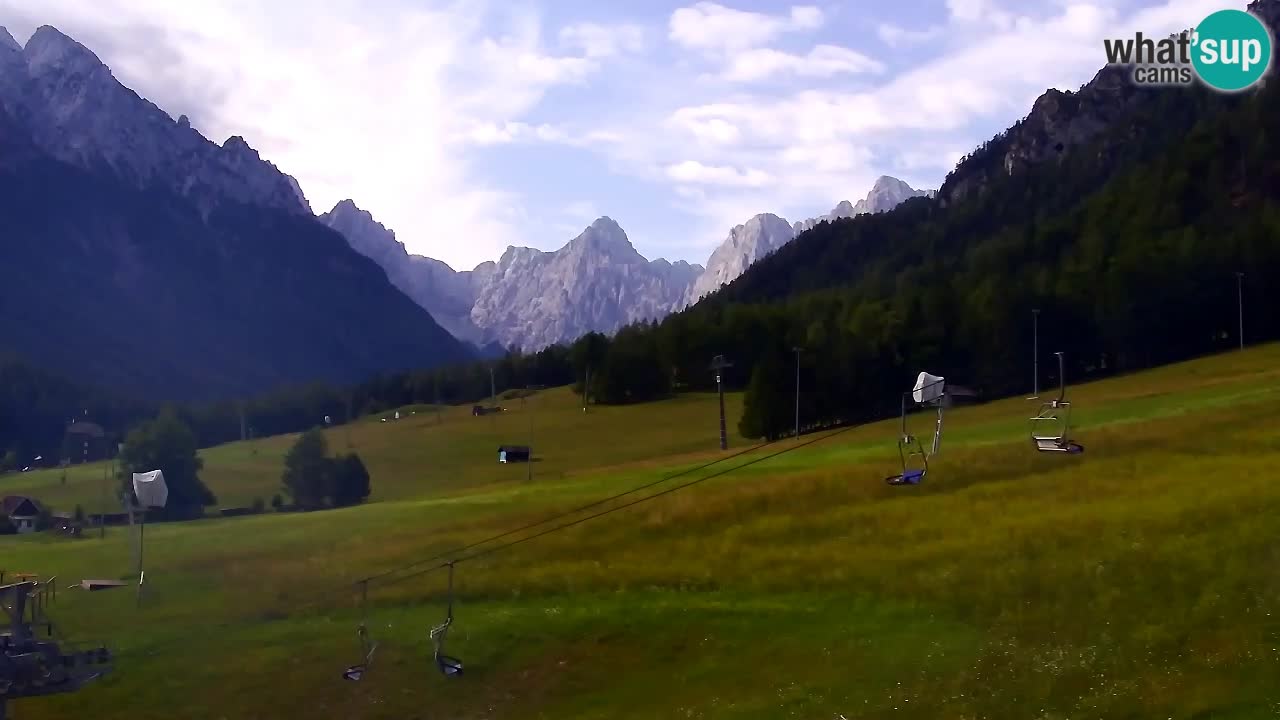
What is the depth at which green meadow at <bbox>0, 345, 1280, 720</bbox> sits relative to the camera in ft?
103

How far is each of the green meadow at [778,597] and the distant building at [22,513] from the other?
78.8 ft

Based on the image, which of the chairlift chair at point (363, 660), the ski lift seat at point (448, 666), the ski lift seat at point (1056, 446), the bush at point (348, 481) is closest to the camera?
the chairlift chair at point (363, 660)

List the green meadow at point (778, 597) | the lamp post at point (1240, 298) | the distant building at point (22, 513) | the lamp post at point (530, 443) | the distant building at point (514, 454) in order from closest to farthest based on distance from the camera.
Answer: the green meadow at point (778, 597) → the distant building at point (22, 513) → the lamp post at point (530, 443) → the lamp post at point (1240, 298) → the distant building at point (514, 454)

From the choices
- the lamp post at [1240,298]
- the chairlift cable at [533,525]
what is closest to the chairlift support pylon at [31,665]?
the chairlift cable at [533,525]

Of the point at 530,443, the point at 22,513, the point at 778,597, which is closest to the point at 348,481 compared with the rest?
the point at 22,513

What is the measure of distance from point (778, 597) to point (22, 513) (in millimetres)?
85541

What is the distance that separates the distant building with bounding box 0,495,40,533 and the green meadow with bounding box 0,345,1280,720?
2403 centimetres

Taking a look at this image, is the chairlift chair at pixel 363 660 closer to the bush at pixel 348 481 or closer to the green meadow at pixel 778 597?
the green meadow at pixel 778 597

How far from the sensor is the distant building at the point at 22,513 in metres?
91.4

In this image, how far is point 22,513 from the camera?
99.1 meters

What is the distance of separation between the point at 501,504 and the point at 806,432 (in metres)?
48.8

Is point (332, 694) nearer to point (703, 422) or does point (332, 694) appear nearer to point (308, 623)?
point (308, 623)

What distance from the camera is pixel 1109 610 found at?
3428 centimetres

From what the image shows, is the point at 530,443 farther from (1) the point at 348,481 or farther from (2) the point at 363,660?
(2) the point at 363,660
